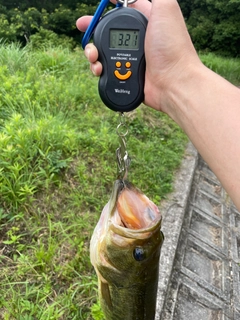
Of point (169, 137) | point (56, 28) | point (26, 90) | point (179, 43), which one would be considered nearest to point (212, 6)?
point (56, 28)

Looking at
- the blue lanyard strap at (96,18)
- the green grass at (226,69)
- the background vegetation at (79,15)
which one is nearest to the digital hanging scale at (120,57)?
the blue lanyard strap at (96,18)

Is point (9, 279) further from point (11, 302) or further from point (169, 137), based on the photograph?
point (169, 137)

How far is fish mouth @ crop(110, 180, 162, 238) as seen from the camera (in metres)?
1.66

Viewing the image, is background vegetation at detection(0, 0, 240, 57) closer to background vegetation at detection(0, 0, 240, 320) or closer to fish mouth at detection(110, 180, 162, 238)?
background vegetation at detection(0, 0, 240, 320)

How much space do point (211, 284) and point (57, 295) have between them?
1625 mm

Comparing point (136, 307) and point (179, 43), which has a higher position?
point (179, 43)

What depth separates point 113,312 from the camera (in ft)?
6.05

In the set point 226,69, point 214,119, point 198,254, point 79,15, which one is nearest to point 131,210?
point 214,119

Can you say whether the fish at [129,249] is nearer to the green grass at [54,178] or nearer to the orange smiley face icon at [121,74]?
the orange smiley face icon at [121,74]

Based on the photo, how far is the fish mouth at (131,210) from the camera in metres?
1.66

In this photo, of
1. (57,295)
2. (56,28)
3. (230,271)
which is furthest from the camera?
(56,28)

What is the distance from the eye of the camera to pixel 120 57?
179 centimetres

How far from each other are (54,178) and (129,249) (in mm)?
1802

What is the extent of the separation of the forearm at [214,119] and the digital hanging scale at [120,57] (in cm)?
25
